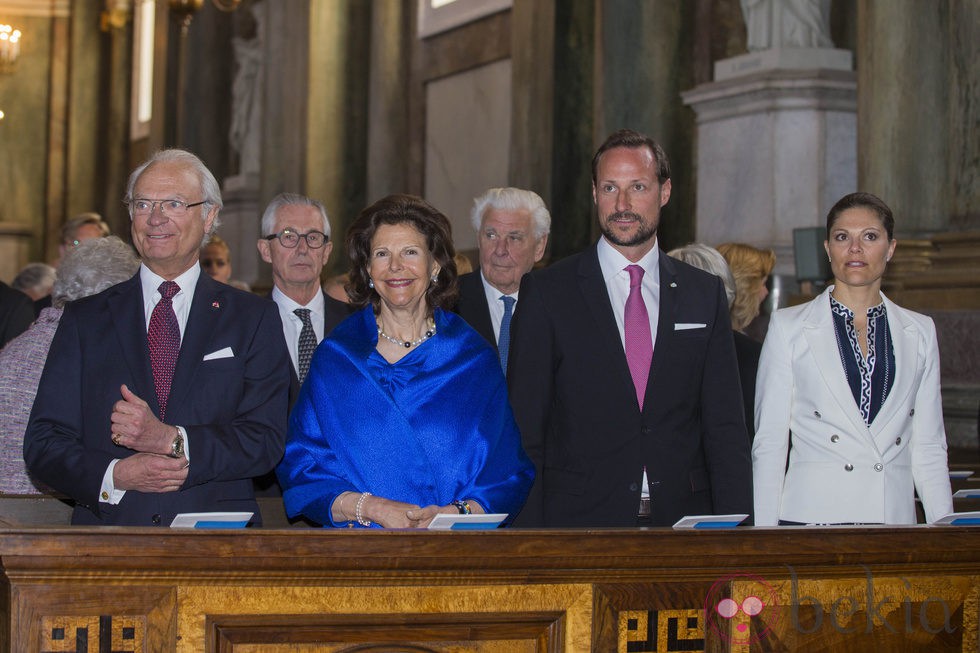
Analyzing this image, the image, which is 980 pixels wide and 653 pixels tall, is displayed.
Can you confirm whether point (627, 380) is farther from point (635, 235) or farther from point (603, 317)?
point (635, 235)

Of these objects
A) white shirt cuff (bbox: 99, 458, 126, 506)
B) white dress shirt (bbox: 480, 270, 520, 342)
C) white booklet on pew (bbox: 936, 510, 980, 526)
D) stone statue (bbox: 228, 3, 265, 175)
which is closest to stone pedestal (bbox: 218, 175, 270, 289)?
stone statue (bbox: 228, 3, 265, 175)

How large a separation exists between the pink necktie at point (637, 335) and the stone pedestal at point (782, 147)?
467 cm

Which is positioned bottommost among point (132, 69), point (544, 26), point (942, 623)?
point (942, 623)

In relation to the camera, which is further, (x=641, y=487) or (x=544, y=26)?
(x=544, y=26)

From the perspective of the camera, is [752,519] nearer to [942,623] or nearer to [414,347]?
[942,623]

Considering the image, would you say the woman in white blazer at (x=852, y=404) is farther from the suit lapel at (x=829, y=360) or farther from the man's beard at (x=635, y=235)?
the man's beard at (x=635, y=235)

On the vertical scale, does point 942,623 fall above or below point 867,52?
below

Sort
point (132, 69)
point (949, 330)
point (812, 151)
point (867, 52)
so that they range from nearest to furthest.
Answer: point (949, 330)
point (867, 52)
point (812, 151)
point (132, 69)

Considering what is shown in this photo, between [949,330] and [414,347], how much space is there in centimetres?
434

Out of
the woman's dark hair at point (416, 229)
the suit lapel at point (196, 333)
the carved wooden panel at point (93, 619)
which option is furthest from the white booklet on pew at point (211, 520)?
the woman's dark hair at point (416, 229)

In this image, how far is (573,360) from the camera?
13.8ft

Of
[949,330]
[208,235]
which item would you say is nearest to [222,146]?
[949,330]

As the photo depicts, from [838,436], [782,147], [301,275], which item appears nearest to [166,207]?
[301,275]

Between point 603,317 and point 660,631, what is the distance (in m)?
1.12
